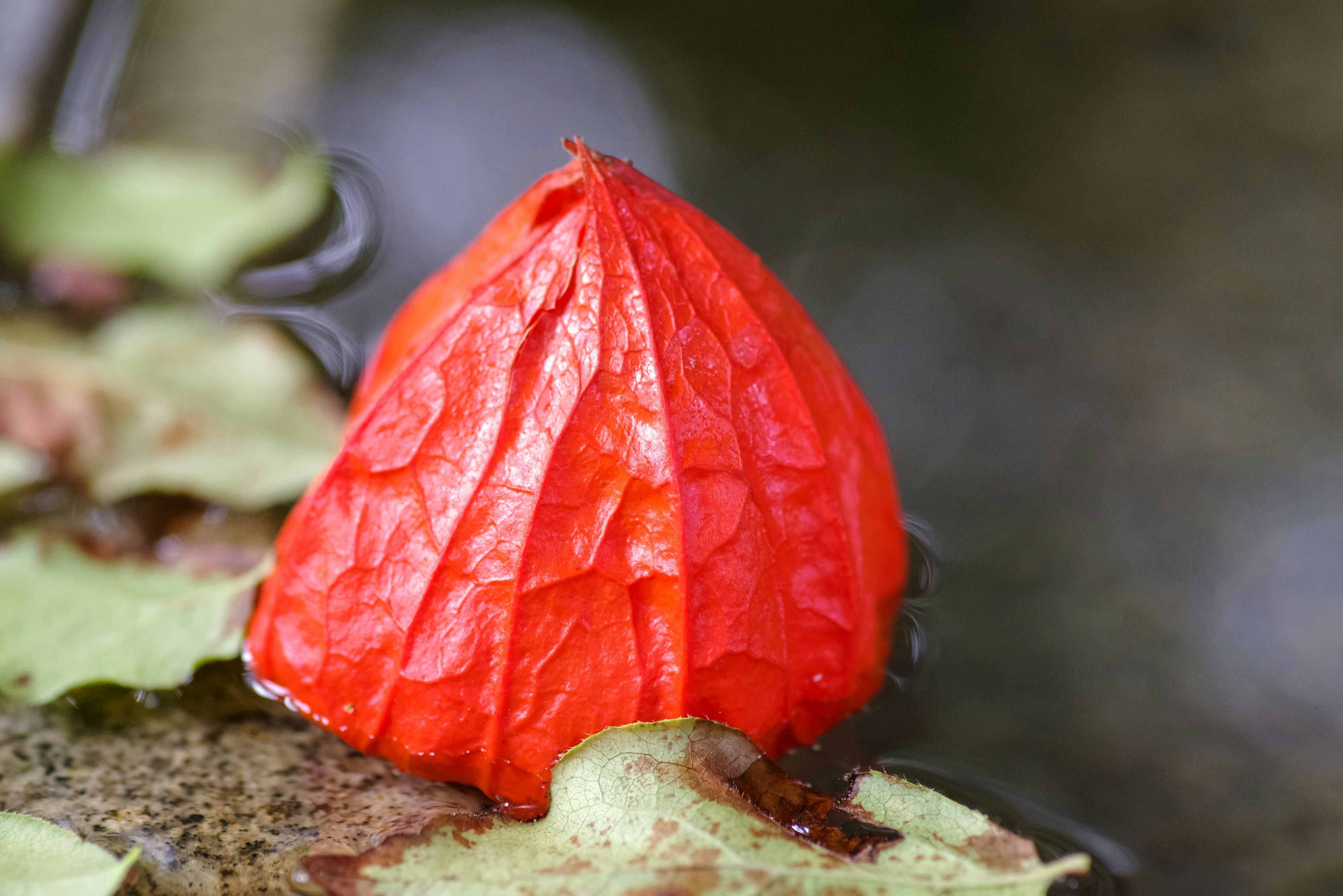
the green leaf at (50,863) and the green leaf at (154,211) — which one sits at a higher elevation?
the green leaf at (154,211)

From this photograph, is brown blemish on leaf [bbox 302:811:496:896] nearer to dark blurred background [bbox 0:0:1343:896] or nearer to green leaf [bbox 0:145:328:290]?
dark blurred background [bbox 0:0:1343:896]

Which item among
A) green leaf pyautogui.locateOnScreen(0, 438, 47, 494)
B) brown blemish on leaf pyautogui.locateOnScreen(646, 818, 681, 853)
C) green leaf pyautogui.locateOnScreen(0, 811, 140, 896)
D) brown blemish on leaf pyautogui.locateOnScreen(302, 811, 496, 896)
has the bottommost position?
green leaf pyautogui.locateOnScreen(0, 811, 140, 896)

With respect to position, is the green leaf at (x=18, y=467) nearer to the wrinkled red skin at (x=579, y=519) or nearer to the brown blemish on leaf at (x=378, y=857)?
the wrinkled red skin at (x=579, y=519)

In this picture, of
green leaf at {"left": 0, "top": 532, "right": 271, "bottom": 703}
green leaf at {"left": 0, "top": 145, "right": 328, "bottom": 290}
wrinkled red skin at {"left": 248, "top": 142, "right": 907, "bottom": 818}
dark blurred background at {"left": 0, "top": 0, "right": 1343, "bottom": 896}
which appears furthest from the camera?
green leaf at {"left": 0, "top": 145, "right": 328, "bottom": 290}

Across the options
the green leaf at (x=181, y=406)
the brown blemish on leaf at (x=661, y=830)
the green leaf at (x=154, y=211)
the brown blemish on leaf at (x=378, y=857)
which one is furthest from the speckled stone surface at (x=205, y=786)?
the green leaf at (x=154, y=211)

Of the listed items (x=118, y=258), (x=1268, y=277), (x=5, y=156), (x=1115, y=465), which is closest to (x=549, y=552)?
(x=1115, y=465)

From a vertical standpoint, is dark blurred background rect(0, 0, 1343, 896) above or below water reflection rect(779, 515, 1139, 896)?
above

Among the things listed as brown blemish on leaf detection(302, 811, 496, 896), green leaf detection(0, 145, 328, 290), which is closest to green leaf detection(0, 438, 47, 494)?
green leaf detection(0, 145, 328, 290)
